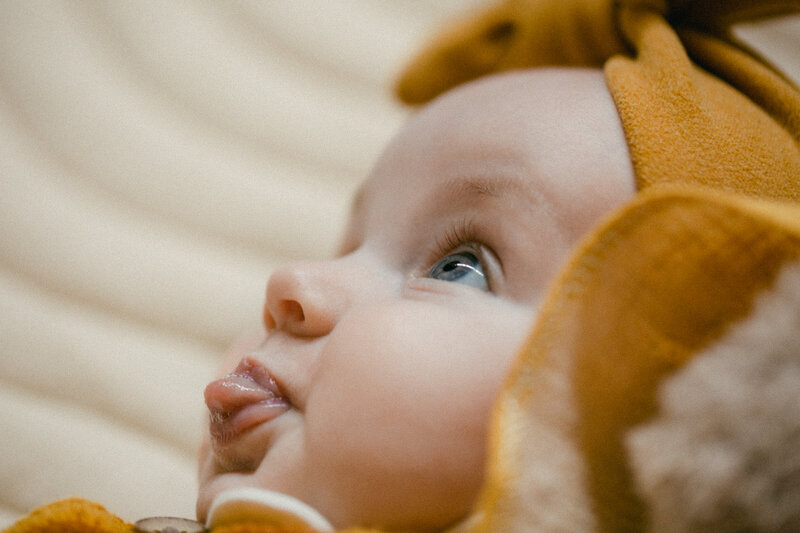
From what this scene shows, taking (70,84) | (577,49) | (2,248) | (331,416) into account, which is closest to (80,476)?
(2,248)

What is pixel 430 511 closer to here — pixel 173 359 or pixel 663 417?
pixel 663 417

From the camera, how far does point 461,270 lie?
559 mm

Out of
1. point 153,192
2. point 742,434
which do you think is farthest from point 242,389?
point 153,192

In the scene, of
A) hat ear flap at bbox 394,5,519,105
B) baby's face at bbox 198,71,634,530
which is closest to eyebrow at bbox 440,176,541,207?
baby's face at bbox 198,71,634,530

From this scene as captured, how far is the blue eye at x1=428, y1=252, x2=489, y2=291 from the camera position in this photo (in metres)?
0.55

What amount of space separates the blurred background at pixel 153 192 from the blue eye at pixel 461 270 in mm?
460

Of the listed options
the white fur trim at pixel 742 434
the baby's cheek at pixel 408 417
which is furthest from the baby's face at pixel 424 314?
the white fur trim at pixel 742 434

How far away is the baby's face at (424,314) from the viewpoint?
17.9 inches

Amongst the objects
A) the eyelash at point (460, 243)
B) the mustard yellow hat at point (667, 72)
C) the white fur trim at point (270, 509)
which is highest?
the mustard yellow hat at point (667, 72)

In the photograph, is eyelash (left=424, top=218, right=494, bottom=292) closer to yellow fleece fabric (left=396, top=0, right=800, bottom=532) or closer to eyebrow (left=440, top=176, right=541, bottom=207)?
eyebrow (left=440, top=176, right=541, bottom=207)

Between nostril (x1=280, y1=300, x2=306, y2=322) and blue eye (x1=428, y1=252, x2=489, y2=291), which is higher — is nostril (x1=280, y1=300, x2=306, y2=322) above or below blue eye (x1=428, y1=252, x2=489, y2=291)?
below

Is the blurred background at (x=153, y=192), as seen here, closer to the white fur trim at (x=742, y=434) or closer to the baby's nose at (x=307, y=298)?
the baby's nose at (x=307, y=298)

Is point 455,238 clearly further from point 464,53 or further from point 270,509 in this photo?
point 464,53

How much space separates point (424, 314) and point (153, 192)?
695 mm
